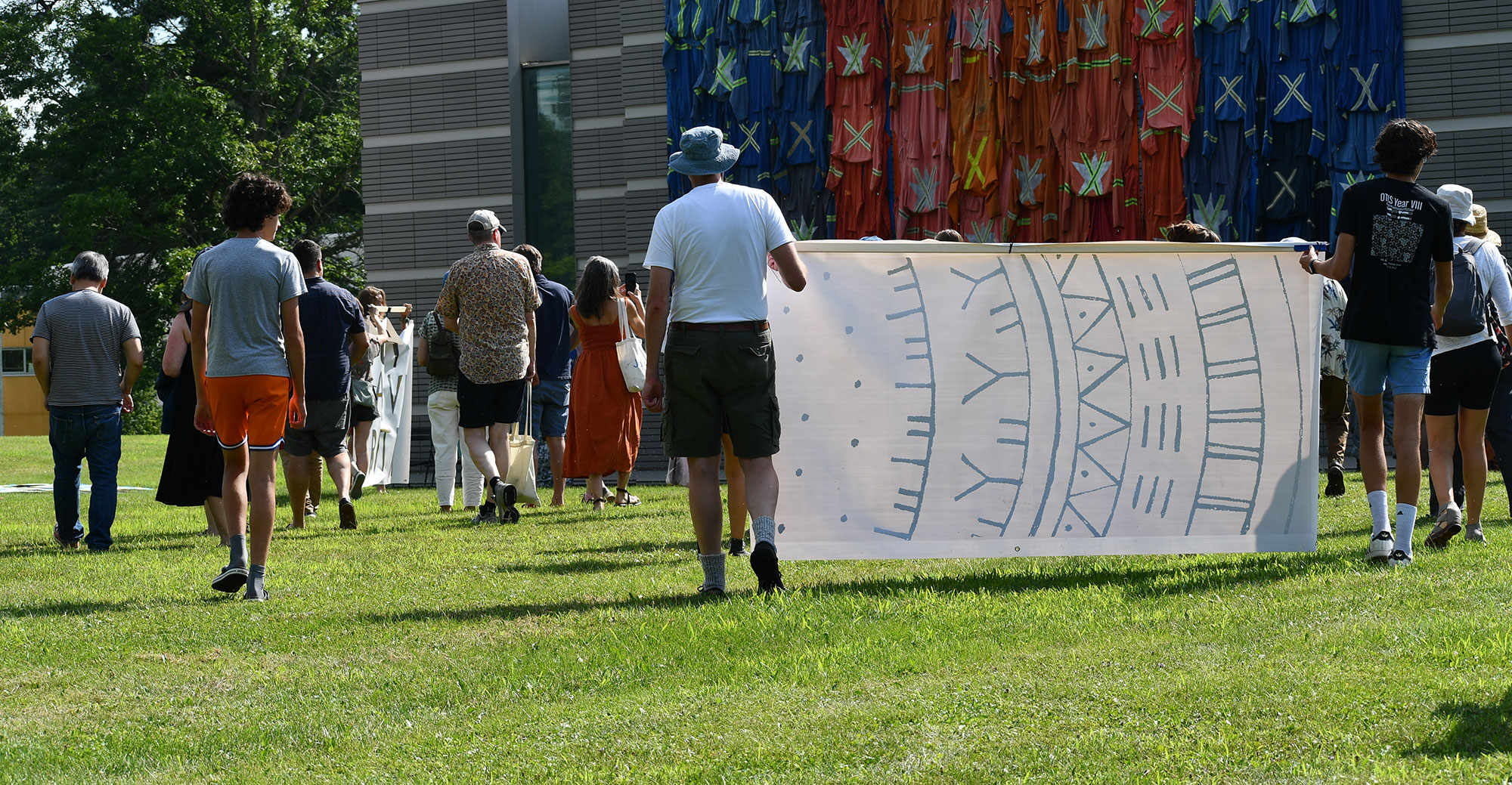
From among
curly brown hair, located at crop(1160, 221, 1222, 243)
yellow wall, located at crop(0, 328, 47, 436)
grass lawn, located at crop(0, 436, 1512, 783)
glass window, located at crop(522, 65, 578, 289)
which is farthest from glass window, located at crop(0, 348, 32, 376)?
curly brown hair, located at crop(1160, 221, 1222, 243)

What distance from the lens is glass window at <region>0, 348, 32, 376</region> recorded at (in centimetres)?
7288

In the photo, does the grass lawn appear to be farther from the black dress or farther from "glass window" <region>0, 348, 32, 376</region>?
"glass window" <region>0, 348, 32, 376</region>

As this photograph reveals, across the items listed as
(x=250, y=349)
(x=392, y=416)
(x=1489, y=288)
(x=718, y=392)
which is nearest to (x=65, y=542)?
(x=250, y=349)

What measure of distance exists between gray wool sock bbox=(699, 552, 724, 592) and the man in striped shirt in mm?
5354

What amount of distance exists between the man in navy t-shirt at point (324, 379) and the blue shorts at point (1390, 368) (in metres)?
6.13

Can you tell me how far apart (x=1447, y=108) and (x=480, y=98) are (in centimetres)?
1060

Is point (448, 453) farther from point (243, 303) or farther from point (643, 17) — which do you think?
point (643, 17)

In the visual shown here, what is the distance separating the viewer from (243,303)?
6.82 m

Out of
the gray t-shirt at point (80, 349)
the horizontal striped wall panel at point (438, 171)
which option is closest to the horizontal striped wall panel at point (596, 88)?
the horizontal striped wall panel at point (438, 171)

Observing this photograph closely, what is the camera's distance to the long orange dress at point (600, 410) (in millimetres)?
11078

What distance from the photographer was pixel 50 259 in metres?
35.7

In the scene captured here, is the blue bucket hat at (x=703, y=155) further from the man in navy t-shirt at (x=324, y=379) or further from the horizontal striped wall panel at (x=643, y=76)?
the horizontal striped wall panel at (x=643, y=76)

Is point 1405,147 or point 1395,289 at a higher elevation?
point 1405,147

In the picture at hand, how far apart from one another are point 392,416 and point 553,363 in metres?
3.72
